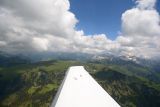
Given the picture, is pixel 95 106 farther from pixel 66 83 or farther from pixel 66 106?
pixel 66 83

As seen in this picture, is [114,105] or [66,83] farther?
[66,83]

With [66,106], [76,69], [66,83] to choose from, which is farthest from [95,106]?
[76,69]

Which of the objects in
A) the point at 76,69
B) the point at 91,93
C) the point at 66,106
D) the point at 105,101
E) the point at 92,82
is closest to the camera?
the point at 66,106

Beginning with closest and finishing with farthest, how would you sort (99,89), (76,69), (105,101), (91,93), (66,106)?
(66,106) → (105,101) → (91,93) → (99,89) → (76,69)

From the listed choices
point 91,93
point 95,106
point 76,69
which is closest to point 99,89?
point 91,93

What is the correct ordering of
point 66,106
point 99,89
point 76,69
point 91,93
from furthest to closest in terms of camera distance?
point 76,69 < point 99,89 < point 91,93 < point 66,106

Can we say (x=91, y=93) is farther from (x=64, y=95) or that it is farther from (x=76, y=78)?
(x=76, y=78)
